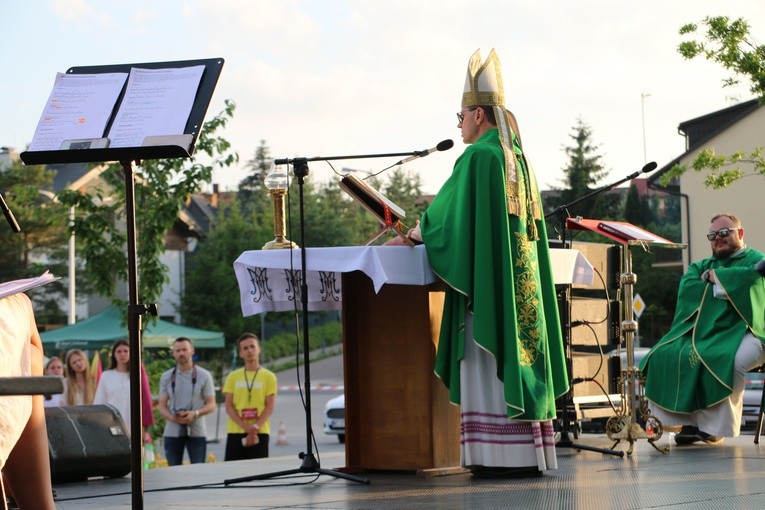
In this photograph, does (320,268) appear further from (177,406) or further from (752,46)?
(752,46)

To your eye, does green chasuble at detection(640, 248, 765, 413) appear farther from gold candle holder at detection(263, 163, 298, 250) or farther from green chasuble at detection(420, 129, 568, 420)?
gold candle holder at detection(263, 163, 298, 250)

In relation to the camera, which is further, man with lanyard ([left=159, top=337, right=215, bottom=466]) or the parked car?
the parked car

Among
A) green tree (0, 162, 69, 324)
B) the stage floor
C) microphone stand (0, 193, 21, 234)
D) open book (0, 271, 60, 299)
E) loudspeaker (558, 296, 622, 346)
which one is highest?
green tree (0, 162, 69, 324)

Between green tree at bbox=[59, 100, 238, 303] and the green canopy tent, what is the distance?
5996mm

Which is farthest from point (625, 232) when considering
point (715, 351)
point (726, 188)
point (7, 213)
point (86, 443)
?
point (726, 188)

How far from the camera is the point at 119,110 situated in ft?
15.3

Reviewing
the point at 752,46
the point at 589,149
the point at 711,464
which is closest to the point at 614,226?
the point at 711,464

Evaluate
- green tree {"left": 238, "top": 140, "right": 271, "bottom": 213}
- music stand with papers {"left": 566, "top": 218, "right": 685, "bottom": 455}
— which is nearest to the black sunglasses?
music stand with papers {"left": 566, "top": 218, "right": 685, "bottom": 455}

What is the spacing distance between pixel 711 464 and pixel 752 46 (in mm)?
11978

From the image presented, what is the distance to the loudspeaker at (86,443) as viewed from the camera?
7617 mm

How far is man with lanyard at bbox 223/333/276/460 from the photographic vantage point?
11.5 metres

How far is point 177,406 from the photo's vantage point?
38.8ft

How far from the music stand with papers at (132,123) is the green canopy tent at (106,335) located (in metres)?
17.3

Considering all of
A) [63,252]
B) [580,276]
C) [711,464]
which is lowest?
[711,464]
